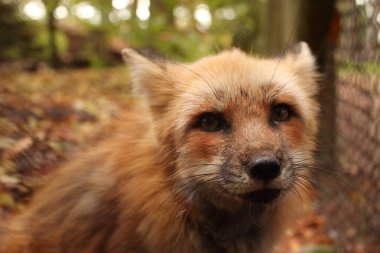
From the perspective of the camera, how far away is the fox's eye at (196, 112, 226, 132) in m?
3.01

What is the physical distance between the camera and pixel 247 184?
268 cm

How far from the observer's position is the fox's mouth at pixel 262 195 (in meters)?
2.79

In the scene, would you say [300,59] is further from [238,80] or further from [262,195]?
[262,195]

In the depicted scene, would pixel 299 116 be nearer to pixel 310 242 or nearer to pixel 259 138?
pixel 259 138

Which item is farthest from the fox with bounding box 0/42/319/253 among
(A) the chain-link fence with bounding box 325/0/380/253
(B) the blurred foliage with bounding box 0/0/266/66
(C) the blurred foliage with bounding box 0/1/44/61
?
(C) the blurred foliage with bounding box 0/1/44/61

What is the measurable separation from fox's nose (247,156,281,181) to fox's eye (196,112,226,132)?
48 cm

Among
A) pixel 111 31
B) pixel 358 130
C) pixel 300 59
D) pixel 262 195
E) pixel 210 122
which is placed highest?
pixel 111 31

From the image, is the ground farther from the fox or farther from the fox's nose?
the fox's nose

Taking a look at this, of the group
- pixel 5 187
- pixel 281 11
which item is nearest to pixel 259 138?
pixel 5 187

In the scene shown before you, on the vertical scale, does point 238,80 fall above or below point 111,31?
below

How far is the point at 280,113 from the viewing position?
3.14 meters

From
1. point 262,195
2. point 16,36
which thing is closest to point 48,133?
point 262,195

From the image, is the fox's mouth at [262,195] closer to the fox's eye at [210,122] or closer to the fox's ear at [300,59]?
the fox's eye at [210,122]

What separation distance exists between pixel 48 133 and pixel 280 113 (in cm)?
359
